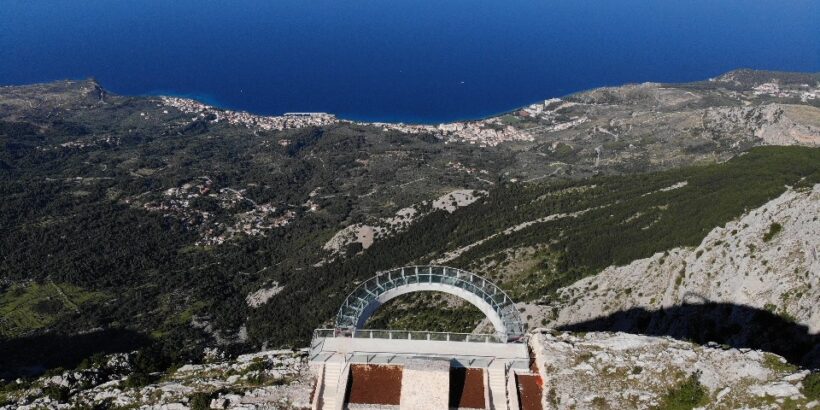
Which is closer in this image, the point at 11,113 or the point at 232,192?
the point at 232,192

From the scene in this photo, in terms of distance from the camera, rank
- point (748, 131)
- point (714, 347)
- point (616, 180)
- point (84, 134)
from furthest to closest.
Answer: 1. point (84, 134)
2. point (748, 131)
3. point (616, 180)
4. point (714, 347)

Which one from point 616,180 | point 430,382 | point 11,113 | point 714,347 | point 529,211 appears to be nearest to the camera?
point 430,382

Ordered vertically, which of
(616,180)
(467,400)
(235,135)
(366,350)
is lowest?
(467,400)

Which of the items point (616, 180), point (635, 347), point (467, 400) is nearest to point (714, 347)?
point (635, 347)

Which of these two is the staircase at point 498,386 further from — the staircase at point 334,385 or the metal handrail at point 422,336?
the staircase at point 334,385

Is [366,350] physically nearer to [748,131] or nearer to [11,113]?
[748,131]

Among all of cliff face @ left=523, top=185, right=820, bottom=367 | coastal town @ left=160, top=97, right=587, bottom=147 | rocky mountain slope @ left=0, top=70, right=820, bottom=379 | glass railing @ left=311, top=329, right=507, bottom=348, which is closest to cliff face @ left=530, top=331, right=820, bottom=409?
glass railing @ left=311, top=329, right=507, bottom=348
